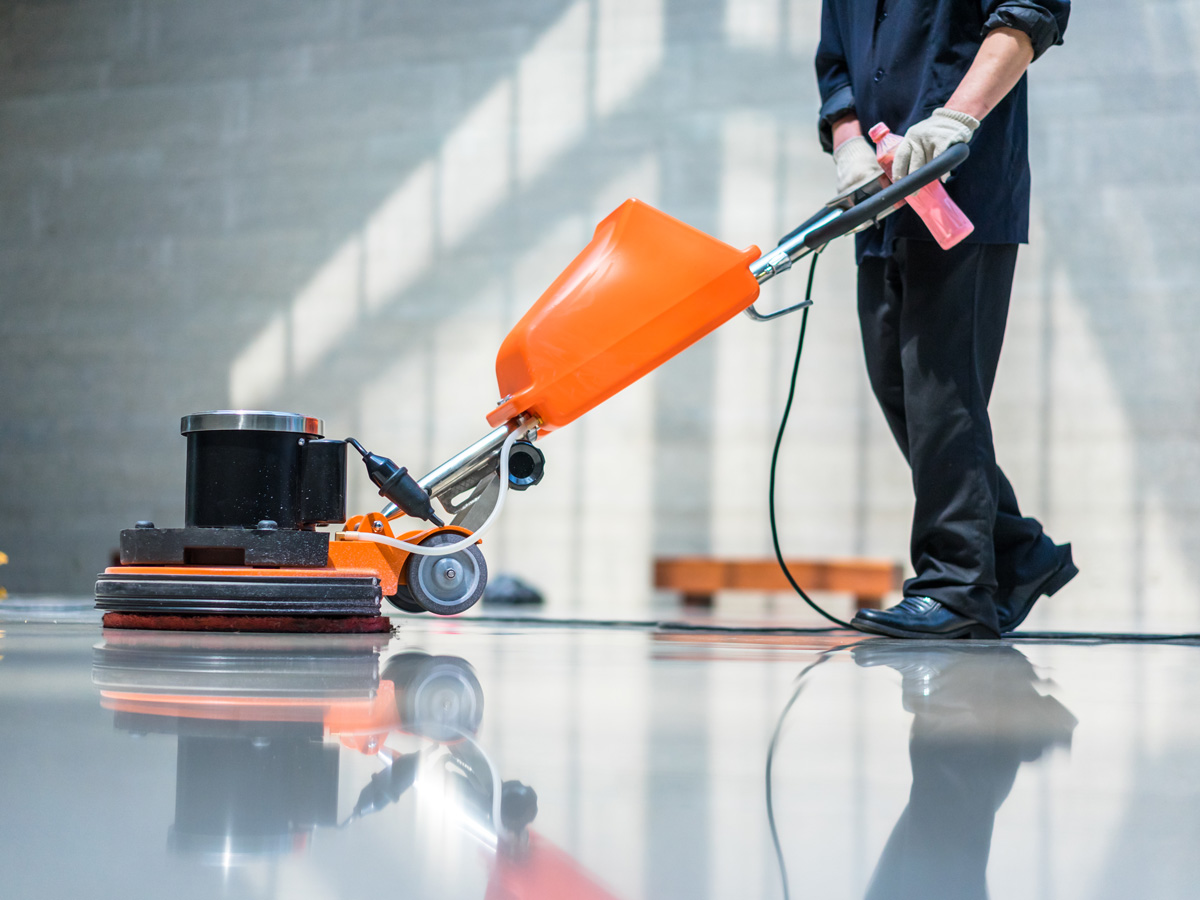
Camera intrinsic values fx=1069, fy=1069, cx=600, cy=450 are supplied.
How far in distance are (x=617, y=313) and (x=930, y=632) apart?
0.59 meters

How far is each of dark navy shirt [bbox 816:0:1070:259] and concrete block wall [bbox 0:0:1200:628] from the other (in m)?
1.74

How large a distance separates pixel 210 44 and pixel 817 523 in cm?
293

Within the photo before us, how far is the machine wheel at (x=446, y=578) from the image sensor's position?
4.37 feet

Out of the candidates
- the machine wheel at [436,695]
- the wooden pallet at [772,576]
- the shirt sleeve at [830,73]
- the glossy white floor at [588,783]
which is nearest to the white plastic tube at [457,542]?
the machine wheel at [436,695]

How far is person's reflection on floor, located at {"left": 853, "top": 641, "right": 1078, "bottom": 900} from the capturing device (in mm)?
331

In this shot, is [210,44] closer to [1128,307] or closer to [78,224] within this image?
[78,224]

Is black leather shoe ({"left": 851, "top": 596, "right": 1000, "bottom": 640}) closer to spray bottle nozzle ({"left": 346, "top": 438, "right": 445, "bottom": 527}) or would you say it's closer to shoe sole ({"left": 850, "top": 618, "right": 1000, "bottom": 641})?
shoe sole ({"left": 850, "top": 618, "right": 1000, "bottom": 641})

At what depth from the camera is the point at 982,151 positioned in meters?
1.46

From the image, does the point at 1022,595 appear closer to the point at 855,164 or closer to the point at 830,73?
the point at 855,164

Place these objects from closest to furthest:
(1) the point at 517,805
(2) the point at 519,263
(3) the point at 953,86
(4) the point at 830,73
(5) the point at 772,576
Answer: (1) the point at 517,805
(3) the point at 953,86
(4) the point at 830,73
(5) the point at 772,576
(2) the point at 519,263

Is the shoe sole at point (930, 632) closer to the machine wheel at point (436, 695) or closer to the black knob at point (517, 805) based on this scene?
the machine wheel at point (436, 695)

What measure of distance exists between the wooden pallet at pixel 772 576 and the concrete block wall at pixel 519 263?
151 mm

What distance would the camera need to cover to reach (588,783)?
0.47 m

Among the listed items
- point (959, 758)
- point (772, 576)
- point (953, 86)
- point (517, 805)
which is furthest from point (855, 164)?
point (772, 576)
